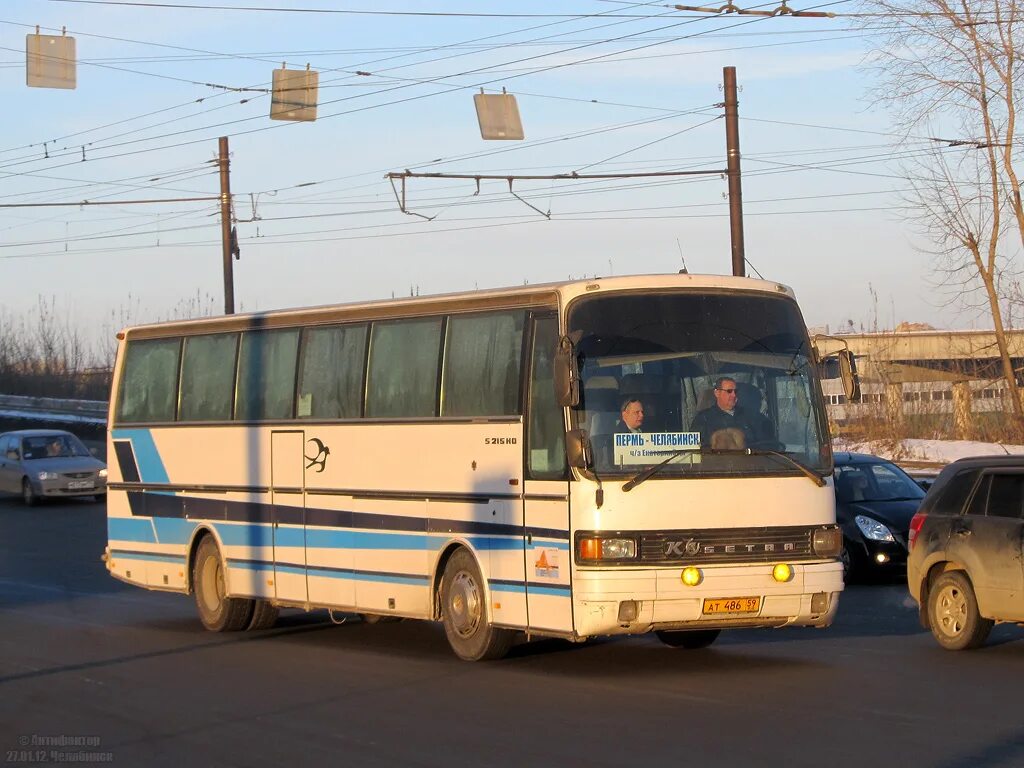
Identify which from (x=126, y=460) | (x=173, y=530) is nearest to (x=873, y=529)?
(x=173, y=530)

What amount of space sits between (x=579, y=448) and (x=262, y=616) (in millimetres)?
6164

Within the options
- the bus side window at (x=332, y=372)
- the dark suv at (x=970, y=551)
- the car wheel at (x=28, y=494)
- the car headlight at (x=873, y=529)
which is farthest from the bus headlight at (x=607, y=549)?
the car wheel at (x=28, y=494)

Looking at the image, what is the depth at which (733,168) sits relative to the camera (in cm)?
2559

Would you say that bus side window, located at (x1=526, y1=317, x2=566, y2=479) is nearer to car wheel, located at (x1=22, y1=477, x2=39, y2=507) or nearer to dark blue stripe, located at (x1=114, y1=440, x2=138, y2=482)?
dark blue stripe, located at (x1=114, y1=440, x2=138, y2=482)

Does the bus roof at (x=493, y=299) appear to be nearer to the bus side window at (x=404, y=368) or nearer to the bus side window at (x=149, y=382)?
the bus side window at (x=404, y=368)

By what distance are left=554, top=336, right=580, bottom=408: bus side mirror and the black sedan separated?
25.8 feet

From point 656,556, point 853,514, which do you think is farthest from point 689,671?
point 853,514

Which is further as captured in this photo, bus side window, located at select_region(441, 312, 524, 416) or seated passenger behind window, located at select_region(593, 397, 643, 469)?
bus side window, located at select_region(441, 312, 524, 416)

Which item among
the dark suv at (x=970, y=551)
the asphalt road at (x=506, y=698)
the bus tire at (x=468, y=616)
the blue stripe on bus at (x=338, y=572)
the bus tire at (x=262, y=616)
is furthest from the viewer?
the bus tire at (x=262, y=616)

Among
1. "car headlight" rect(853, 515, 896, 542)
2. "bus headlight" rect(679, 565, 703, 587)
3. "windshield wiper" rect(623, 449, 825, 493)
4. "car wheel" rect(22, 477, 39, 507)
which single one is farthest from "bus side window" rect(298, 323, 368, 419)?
"car wheel" rect(22, 477, 39, 507)

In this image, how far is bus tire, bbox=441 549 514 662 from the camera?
1249cm

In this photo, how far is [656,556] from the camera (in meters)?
11.3

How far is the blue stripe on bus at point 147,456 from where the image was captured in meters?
16.8

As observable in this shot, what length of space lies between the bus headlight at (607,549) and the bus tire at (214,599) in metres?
5.78
